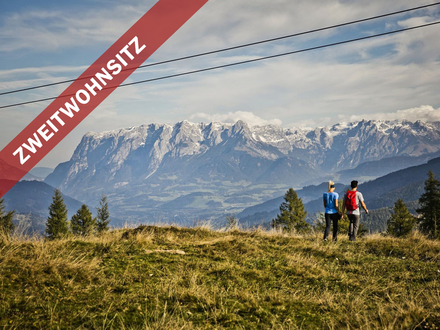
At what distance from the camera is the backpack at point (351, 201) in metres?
12.6

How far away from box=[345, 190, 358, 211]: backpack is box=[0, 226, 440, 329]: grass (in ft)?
10.1

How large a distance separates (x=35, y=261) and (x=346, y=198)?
11.2 metres

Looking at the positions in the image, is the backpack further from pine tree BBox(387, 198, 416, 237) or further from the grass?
pine tree BBox(387, 198, 416, 237)

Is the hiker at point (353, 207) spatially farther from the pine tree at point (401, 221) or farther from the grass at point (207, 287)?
the pine tree at point (401, 221)

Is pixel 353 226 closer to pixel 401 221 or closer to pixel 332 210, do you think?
pixel 332 210

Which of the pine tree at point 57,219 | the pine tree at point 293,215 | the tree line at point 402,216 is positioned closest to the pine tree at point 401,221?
the tree line at point 402,216

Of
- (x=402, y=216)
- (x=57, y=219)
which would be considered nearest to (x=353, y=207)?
(x=402, y=216)

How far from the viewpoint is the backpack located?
12.6 m

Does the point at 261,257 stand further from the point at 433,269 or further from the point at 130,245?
the point at 433,269

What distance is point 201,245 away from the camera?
32.0ft

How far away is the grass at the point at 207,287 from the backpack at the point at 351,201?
3090 mm

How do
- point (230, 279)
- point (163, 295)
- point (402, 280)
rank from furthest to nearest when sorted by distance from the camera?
point (402, 280)
point (230, 279)
point (163, 295)

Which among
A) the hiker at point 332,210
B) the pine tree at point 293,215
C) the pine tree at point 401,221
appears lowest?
the pine tree at point 401,221

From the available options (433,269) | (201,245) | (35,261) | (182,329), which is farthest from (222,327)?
(433,269)
